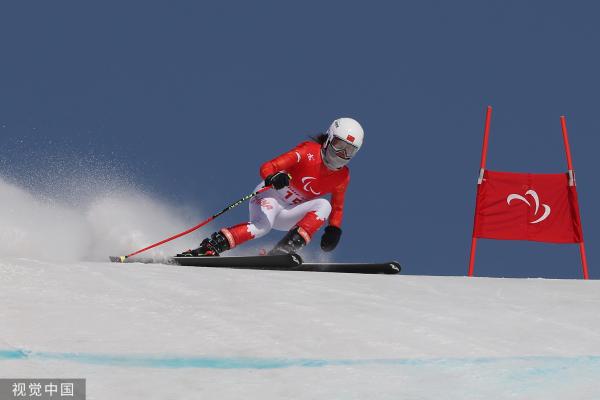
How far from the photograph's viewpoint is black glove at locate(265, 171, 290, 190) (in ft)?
21.7

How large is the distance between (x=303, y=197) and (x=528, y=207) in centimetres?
283

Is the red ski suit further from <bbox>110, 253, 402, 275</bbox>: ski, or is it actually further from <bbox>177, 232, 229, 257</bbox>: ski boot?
<bbox>110, 253, 402, 275</bbox>: ski

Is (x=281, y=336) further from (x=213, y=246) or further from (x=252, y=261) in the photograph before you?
(x=213, y=246)

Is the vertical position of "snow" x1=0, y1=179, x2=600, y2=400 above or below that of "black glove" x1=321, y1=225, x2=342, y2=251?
below

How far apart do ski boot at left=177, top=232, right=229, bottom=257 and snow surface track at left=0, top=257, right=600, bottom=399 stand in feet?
7.11

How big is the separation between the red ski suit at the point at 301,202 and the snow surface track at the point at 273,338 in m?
2.32

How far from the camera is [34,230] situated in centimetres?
637

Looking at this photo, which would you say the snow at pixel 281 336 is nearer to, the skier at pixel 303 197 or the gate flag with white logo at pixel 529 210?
the skier at pixel 303 197

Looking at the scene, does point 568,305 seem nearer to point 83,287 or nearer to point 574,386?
point 574,386

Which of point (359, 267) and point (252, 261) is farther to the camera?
point (359, 267)

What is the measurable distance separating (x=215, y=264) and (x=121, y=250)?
140cm

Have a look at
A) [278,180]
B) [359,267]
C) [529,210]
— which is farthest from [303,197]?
[529,210]

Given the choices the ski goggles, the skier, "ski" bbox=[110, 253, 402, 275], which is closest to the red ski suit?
the skier

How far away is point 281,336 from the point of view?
3459 mm
